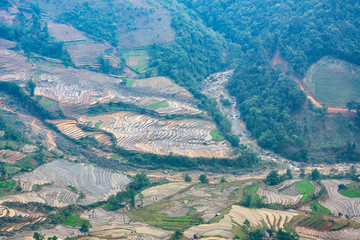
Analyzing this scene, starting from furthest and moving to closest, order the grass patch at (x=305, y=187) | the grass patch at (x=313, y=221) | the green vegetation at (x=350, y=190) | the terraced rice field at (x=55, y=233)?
1. the grass patch at (x=305, y=187)
2. the green vegetation at (x=350, y=190)
3. the grass patch at (x=313, y=221)
4. the terraced rice field at (x=55, y=233)

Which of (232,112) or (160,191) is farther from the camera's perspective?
(232,112)

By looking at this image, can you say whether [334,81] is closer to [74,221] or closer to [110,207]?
[110,207]

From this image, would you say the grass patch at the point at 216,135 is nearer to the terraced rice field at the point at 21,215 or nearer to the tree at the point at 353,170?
the tree at the point at 353,170

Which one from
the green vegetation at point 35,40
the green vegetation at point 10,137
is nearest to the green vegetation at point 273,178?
the green vegetation at point 10,137

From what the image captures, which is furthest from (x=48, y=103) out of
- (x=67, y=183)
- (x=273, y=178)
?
(x=273, y=178)

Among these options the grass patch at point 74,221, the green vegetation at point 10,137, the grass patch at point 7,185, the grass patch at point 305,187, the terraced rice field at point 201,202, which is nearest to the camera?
the grass patch at point 74,221

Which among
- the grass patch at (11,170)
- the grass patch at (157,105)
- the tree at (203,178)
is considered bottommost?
the grass patch at (11,170)

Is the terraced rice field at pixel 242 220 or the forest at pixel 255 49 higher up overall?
the forest at pixel 255 49
